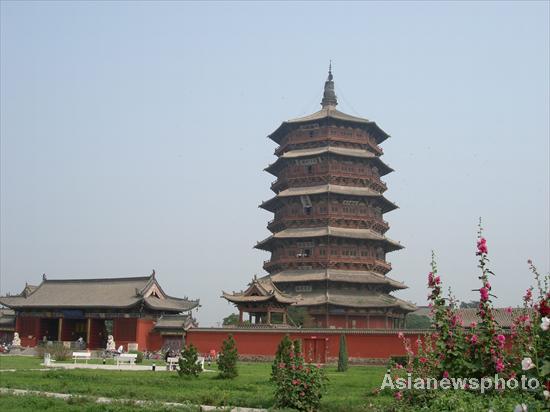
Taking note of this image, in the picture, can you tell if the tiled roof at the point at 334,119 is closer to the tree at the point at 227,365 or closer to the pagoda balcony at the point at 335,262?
the pagoda balcony at the point at 335,262

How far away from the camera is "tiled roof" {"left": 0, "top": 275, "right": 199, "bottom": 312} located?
153 feet

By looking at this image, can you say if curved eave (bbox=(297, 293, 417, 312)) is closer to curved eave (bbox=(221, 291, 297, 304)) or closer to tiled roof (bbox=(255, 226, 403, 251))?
curved eave (bbox=(221, 291, 297, 304))

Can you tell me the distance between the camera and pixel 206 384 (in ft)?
72.7

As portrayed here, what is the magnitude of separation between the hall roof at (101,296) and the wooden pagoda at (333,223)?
8118mm

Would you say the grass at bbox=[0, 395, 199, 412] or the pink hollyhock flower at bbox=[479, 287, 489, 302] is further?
the grass at bbox=[0, 395, 199, 412]

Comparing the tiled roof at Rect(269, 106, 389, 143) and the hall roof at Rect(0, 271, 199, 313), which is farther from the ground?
the tiled roof at Rect(269, 106, 389, 143)

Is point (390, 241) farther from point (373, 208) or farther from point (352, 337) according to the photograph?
point (352, 337)

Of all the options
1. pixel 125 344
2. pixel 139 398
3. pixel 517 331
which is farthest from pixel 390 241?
pixel 517 331

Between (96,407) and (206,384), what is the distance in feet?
24.9

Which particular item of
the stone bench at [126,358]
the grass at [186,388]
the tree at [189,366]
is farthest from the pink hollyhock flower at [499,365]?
the stone bench at [126,358]

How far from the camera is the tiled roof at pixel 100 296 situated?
4662 cm

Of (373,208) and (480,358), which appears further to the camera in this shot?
(373,208)

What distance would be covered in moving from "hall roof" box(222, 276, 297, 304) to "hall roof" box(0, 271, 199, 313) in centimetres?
759

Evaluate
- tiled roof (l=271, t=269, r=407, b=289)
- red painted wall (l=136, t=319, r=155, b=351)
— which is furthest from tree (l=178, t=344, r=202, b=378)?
red painted wall (l=136, t=319, r=155, b=351)
